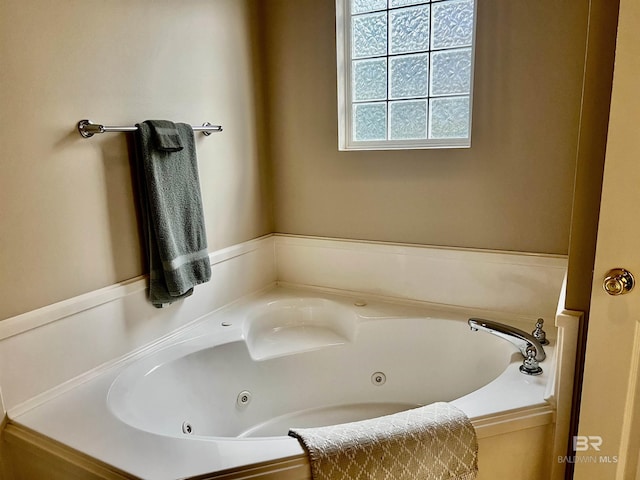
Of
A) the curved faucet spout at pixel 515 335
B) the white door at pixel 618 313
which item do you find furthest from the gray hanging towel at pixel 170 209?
the white door at pixel 618 313

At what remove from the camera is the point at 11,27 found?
1.42 metres

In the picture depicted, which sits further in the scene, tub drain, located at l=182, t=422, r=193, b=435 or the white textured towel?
tub drain, located at l=182, t=422, r=193, b=435

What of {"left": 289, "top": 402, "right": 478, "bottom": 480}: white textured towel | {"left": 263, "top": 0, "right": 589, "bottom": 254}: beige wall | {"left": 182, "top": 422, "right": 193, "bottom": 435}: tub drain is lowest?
{"left": 182, "top": 422, "right": 193, "bottom": 435}: tub drain

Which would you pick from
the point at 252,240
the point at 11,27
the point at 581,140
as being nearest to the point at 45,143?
the point at 11,27

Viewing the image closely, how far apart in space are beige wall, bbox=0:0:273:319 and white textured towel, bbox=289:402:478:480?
0.98 meters

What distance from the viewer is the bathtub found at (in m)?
1.46

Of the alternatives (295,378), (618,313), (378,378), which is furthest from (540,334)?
(295,378)

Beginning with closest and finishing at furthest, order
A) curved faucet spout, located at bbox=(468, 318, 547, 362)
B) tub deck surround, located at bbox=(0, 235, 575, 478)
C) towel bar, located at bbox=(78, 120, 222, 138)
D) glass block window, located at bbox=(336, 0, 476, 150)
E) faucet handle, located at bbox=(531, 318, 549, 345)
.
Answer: tub deck surround, located at bbox=(0, 235, 575, 478) → towel bar, located at bbox=(78, 120, 222, 138) → curved faucet spout, located at bbox=(468, 318, 547, 362) → faucet handle, located at bbox=(531, 318, 549, 345) → glass block window, located at bbox=(336, 0, 476, 150)

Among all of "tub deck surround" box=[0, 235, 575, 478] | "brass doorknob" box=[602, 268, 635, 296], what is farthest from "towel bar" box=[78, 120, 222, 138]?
"brass doorknob" box=[602, 268, 635, 296]

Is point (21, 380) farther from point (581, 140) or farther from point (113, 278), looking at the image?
point (581, 140)

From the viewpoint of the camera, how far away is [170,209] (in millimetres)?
1918

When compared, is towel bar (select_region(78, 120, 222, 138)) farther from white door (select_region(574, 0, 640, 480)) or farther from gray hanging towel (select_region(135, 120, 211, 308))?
white door (select_region(574, 0, 640, 480))

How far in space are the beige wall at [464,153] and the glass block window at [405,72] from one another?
0.09 metres

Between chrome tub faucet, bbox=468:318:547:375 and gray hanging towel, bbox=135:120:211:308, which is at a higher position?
gray hanging towel, bbox=135:120:211:308
